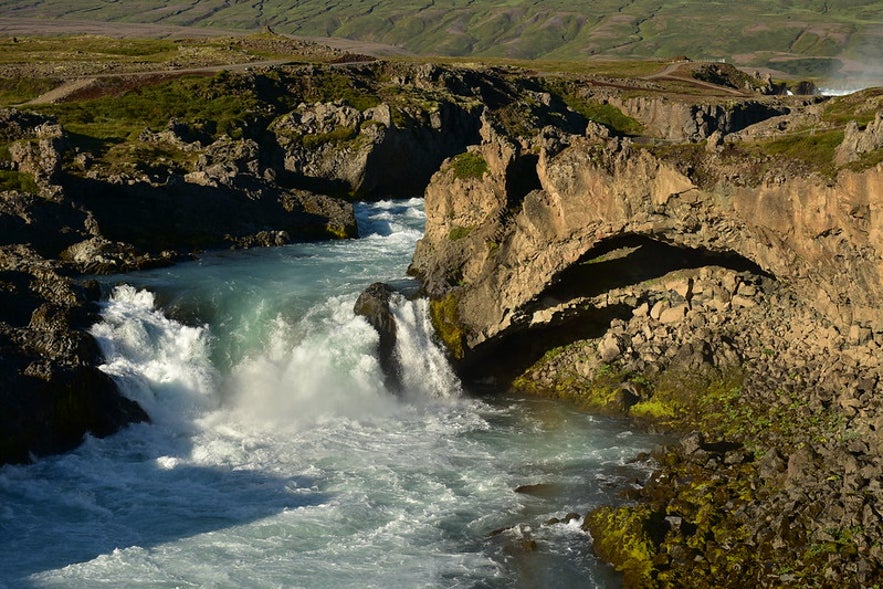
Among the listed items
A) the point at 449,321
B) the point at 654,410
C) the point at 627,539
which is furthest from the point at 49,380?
the point at 654,410

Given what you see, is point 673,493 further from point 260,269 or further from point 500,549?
point 260,269

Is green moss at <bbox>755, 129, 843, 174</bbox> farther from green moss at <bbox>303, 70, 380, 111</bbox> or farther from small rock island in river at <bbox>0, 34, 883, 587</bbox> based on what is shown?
green moss at <bbox>303, 70, 380, 111</bbox>

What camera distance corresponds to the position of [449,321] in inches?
1758

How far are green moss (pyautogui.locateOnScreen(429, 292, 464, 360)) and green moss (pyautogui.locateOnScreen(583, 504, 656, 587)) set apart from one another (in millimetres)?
14886

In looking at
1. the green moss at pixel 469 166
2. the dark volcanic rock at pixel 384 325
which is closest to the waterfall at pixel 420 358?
the dark volcanic rock at pixel 384 325

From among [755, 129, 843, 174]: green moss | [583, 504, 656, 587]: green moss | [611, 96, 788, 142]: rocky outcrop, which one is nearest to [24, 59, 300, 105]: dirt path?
[611, 96, 788, 142]: rocky outcrop

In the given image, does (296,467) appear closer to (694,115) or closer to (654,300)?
(654,300)

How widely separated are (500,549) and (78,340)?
21128 mm

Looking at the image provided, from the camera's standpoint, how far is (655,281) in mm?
42750

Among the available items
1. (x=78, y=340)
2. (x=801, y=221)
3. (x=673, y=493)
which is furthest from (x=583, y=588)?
(x=78, y=340)

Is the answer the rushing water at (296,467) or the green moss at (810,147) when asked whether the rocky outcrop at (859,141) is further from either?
the rushing water at (296,467)

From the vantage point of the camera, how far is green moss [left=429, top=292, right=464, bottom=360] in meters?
44.1

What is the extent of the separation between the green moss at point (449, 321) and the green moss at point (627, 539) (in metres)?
14.9

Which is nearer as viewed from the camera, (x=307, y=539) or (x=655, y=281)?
(x=307, y=539)
